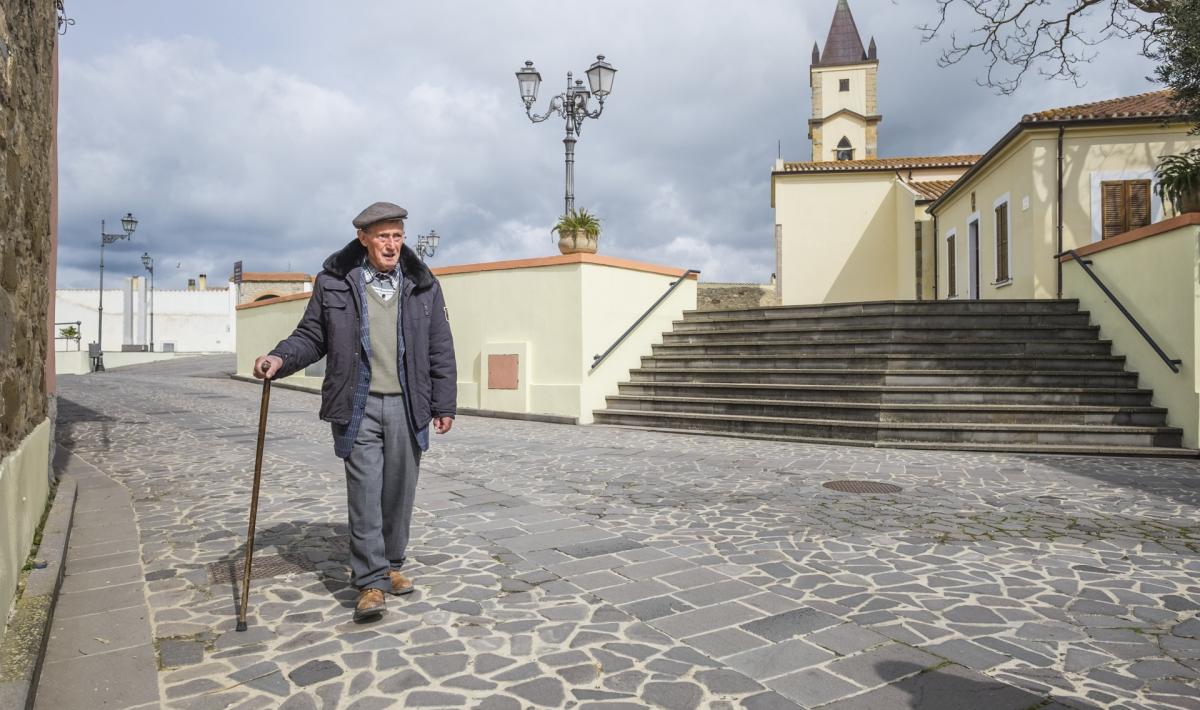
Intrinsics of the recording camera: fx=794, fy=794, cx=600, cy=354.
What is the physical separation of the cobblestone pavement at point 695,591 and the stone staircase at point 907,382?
1.89 meters

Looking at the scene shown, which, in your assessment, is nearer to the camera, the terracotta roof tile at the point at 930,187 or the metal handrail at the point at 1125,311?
the metal handrail at the point at 1125,311

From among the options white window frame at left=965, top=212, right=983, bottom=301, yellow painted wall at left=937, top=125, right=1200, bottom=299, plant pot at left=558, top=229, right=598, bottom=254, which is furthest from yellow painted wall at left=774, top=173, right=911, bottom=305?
plant pot at left=558, top=229, right=598, bottom=254

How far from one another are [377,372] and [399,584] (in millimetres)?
1023

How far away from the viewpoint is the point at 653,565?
426 centimetres

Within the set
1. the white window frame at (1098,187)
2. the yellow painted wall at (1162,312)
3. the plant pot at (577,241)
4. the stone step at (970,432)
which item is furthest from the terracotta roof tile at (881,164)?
the stone step at (970,432)

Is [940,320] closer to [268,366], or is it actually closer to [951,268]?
[951,268]

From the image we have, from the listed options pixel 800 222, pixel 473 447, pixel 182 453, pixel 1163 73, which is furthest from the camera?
pixel 800 222

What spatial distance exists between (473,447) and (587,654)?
20.8ft

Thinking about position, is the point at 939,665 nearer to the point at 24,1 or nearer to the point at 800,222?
the point at 24,1

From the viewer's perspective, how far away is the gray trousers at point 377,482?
351 centimetres

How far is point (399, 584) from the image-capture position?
375 centimetres

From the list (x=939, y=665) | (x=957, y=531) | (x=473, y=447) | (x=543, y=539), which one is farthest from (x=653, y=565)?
(x=473, y=447)

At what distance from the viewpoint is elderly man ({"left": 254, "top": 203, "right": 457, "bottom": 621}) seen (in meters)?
3.49

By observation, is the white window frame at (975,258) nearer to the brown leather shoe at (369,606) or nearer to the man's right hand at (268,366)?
the brown leather shoe at (369,606)
